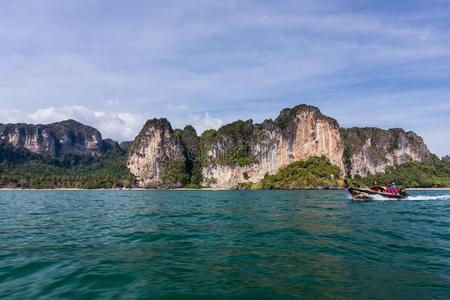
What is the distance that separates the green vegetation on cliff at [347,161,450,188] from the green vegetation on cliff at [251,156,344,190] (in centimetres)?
1013

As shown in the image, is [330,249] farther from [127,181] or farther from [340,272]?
[127,181]

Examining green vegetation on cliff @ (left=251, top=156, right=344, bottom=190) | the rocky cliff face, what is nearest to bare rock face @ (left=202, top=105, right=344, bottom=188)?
the rocky cliff face

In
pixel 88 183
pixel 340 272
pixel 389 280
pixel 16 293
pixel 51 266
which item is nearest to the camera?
pixel 16 293

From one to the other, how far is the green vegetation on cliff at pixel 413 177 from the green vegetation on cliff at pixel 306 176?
10.1 m

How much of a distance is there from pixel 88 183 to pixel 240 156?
80.9 metres

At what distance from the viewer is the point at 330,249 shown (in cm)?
1288

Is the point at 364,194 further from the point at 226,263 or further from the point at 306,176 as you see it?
the point at 306,176

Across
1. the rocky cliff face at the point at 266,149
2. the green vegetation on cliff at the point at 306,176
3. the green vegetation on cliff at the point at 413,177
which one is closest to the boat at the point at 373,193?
the green vegetation on cliff at the point at 306,176

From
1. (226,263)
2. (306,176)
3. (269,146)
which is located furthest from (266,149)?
(226,263)

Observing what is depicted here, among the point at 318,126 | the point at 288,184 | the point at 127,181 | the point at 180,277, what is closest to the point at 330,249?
the point at 180,277

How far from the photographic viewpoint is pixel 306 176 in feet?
486

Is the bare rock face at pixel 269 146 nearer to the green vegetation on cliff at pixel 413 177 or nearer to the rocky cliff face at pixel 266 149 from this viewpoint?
the rocky cliff face at pixel 266 149

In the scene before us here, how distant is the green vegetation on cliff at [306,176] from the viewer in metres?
142

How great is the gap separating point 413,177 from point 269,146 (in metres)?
72.4
